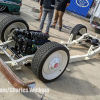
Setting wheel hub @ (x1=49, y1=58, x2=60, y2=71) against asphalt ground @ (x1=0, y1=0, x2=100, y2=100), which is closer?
asphalt ground @ (x1=0, y1=0, x2=100, y2=100)

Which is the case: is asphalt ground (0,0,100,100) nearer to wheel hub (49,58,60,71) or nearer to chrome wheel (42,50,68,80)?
chrome wheel (42,50,68,80)

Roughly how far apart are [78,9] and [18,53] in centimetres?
1139

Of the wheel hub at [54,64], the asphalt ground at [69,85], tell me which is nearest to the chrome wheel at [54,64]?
the wheel hub at [54,64]

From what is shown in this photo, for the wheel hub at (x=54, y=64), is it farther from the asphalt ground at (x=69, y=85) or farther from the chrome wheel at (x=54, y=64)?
the asphalt ground at (x=69, y=85)

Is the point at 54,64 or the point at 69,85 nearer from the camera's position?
the point at 54,64

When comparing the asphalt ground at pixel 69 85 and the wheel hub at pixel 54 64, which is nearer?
the asphalt ground at pixel 69 85

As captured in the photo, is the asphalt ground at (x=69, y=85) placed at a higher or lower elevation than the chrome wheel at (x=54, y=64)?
lower

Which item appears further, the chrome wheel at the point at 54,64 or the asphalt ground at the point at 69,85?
the chrome wheel at the point at 54,64

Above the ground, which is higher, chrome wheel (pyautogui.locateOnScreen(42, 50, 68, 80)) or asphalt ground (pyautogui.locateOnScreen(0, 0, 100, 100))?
chrome wheel (pyautogui.locateOnScreen(42, 50, 68, 80))

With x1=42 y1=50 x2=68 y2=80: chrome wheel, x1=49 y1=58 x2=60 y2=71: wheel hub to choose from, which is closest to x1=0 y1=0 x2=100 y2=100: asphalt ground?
x1=42 y1=50 x2=68 y2=80: chrome wheel

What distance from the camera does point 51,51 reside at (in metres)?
2.58

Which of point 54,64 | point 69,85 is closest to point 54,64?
point 54,64

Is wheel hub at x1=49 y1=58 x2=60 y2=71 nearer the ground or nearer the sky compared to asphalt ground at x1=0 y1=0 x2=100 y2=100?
nearer the sky

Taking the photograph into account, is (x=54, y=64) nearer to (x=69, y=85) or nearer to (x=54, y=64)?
(x=54, y=64)
